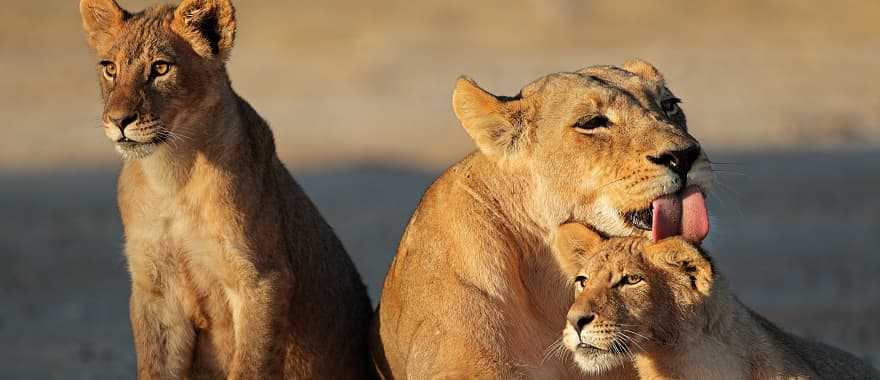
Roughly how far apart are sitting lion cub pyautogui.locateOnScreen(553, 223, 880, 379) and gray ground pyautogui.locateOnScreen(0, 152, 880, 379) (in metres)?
4.28

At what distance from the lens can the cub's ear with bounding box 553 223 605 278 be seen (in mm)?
5582

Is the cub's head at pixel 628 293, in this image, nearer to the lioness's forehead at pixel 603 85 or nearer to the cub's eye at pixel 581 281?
the cub's eye at pixel 581 281

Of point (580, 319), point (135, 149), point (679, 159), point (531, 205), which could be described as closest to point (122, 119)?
point (135, 149)

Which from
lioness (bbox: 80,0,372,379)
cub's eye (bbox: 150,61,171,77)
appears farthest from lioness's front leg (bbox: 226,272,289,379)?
cub's eye (bbox: 150,61,171,77)

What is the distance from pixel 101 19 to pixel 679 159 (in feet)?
8.82

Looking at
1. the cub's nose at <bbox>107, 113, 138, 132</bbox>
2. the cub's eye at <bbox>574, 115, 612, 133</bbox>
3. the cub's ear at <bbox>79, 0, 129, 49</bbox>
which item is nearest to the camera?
the cub's eye at <bbox>574, 115, 612, 133</bbox>

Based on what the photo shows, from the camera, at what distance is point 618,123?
554 centimetres

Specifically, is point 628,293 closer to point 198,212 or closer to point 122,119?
point 198,212

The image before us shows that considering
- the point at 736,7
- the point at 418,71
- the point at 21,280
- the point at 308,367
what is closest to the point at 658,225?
the point at 308,367

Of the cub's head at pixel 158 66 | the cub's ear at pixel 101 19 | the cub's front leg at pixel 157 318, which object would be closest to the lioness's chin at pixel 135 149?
the cub's head at pixel 158 66

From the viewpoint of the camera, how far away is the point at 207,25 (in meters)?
6.48

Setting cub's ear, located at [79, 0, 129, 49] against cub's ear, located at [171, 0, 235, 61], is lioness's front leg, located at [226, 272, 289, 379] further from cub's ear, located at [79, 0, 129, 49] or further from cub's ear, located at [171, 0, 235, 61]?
cub's ear, located at [79, 0, 129, 49]

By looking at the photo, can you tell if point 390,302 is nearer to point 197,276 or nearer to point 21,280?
point 197,276

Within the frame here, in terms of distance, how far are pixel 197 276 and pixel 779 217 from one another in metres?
9.13
